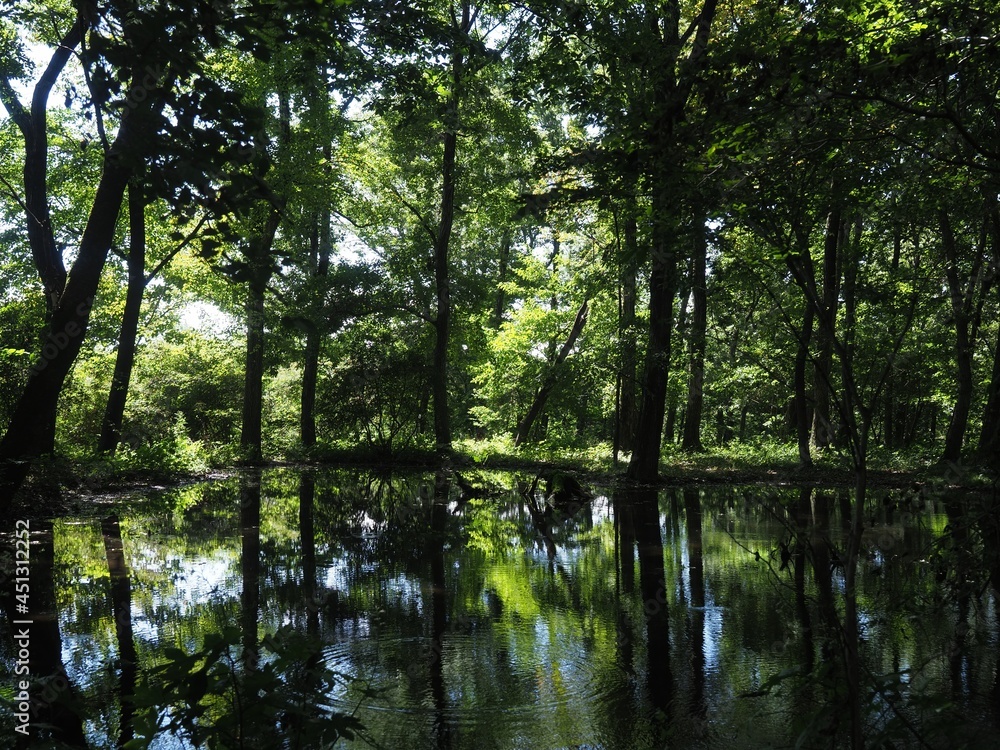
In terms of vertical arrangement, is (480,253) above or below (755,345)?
above

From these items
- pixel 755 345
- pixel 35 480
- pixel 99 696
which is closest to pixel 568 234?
pixel 755 345

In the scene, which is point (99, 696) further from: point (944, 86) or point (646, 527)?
point (646, 527)

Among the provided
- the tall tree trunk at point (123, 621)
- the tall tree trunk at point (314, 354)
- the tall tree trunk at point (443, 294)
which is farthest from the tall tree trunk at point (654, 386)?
the tall tree trunk at point (123, 621)

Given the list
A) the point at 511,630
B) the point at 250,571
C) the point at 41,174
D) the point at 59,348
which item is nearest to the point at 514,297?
the point at 41,174

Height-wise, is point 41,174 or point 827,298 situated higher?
point 41,174

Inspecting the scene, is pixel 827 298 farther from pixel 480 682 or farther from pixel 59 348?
pixel 59 348

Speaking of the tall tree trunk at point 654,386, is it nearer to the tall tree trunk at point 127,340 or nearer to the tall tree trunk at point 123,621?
the tall tree trunk at point 123,621

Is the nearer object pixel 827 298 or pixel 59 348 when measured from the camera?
pixel 59 348

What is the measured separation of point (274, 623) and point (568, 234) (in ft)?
56.8

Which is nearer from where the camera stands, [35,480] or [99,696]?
[99,696]

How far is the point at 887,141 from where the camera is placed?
460 cm

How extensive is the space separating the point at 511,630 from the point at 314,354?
17023 mm

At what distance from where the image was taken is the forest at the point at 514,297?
349 centimetres

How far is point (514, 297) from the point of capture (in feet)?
117
